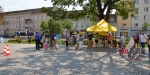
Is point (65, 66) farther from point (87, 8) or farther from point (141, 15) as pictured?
point (141, 15)

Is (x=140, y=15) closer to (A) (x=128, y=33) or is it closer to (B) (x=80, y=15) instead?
(A) (x=128, y=33)

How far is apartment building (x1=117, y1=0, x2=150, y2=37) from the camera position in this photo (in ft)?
198

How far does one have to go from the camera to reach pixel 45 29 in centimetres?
6775

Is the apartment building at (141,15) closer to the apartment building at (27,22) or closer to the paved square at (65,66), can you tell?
the apartment building at (27,22)

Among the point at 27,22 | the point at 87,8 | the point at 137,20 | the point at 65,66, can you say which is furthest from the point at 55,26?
the point at 65,66

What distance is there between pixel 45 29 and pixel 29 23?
63.3ft

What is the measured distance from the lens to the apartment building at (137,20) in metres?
60.3

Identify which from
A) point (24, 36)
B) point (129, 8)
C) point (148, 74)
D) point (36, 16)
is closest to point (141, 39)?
point (148, 74)

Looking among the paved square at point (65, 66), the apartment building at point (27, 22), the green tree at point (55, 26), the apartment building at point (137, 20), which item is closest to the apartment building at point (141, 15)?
the apartment building at point (137, 20)

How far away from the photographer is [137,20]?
6125cm

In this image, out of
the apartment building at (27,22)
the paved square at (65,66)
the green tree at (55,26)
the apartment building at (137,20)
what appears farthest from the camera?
the apartment building at (27,22)

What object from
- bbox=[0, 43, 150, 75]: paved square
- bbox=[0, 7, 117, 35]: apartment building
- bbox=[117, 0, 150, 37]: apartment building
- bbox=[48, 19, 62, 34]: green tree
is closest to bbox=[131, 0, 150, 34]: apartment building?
bbox=[117, 0, 150, 37]: apartment building

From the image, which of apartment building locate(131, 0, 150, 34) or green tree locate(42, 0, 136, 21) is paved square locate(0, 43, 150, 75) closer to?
green tree locate(42, 0, 136, 21)

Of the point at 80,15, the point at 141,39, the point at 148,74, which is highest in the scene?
the point at 80,15
